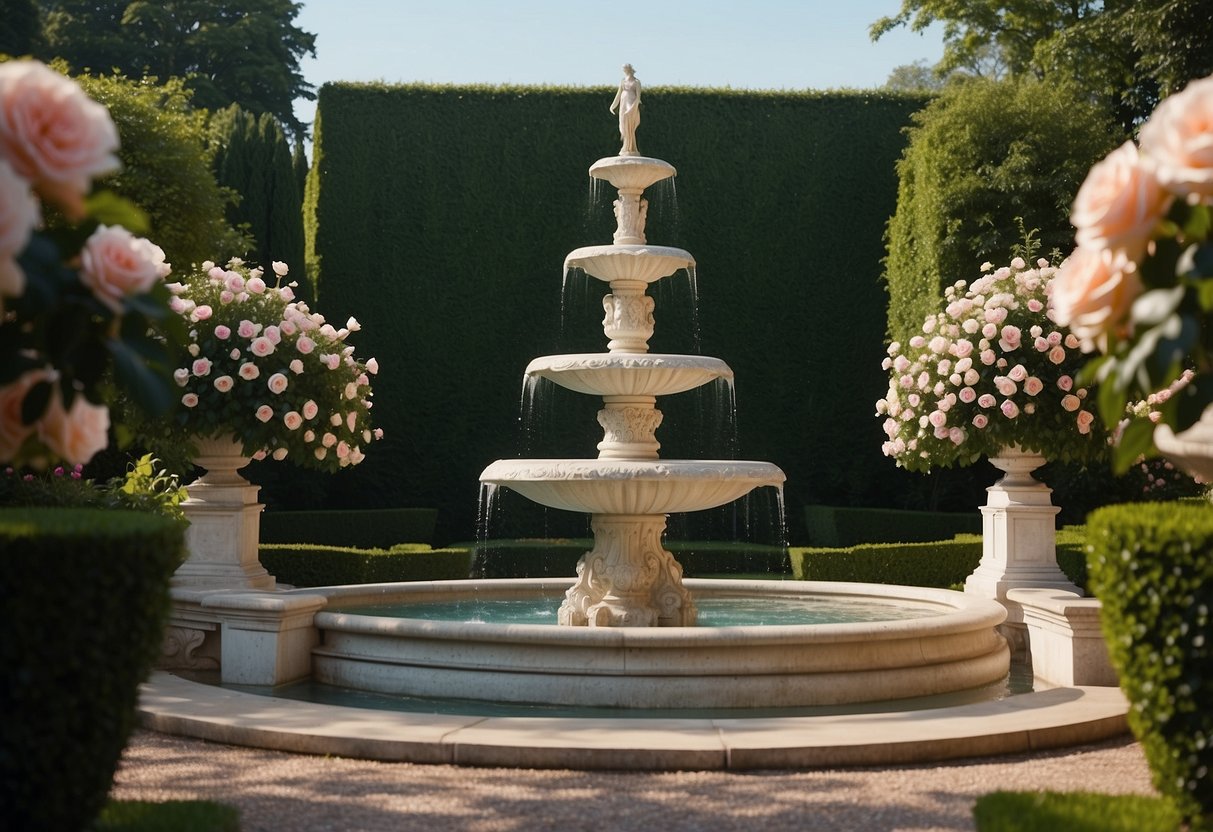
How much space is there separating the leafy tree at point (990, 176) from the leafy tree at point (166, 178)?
9073 mm

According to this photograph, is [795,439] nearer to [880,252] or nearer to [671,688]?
[880,252]

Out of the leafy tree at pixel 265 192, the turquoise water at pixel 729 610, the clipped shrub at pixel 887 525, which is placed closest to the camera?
the turquoise water at pixel 729 610

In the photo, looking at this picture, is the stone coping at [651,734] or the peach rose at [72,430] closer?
the peach rose at [72,430]

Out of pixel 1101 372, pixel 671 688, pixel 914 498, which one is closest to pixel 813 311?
pixel 914 498

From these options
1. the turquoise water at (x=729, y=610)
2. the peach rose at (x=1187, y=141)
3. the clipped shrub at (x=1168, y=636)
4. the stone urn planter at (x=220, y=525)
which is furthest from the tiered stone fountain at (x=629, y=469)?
the peach rose at (x=1187, y=141)

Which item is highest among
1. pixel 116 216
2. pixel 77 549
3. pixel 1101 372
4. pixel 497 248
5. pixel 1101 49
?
pixel 1101 49

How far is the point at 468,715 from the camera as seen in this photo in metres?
7.09

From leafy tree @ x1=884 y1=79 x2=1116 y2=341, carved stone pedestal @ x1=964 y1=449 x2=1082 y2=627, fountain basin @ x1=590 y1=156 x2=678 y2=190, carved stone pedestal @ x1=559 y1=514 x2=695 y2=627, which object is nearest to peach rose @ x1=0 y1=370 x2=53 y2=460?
carved stone pedestal @ x1=559 y1=514 x2=695 y2=627

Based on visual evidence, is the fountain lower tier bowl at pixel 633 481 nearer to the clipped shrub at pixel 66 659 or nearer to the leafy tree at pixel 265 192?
the clipped shrub at pixel 66 659

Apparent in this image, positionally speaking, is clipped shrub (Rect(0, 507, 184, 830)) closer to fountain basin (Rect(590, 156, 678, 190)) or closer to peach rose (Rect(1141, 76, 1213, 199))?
peach rose (Rect(1141, 76, 1213, 199))

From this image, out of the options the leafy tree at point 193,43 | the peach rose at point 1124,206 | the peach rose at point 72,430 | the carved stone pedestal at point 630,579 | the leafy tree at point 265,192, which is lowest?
the carved stone pedestal at point 630,579

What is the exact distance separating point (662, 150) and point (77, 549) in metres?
16.6

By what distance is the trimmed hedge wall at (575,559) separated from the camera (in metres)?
16.8

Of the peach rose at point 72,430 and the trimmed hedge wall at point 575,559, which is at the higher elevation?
the peach rose at point 72,430
